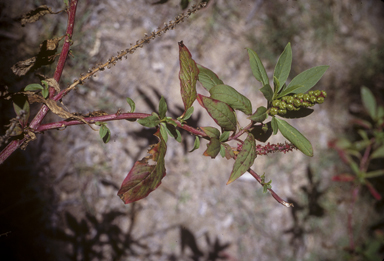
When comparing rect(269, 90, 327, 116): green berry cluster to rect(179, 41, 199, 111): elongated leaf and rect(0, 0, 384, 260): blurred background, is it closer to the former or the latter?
rect(179, 41, 199, 111): elongated leaf

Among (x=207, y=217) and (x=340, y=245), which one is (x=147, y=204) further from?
(x=340, y=245)

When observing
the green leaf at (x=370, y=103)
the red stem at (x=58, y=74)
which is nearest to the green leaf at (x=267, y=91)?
the red stem at (x=58, y=74)

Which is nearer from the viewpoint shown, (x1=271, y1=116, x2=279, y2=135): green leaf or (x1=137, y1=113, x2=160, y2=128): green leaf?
(x1=137, y1=113, x2=160, y2=128): green leaf

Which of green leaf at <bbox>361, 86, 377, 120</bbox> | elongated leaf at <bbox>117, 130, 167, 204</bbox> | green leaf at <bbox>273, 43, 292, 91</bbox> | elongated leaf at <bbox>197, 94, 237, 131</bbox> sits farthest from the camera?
green leaf at <bbox>361, 86, 377, 120</bbox>

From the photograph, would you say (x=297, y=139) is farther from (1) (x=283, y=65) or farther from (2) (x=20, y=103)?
(2) (x=20, y=103)

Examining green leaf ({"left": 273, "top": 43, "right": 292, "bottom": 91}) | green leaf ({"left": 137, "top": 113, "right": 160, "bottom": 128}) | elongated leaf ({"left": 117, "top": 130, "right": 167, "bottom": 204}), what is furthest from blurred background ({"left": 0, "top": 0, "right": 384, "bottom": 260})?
green leaf ({"left": 273, "top": 43, "right": 292, "bottom": 91})

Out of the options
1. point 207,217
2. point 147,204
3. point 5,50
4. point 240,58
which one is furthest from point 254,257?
point 5,50
